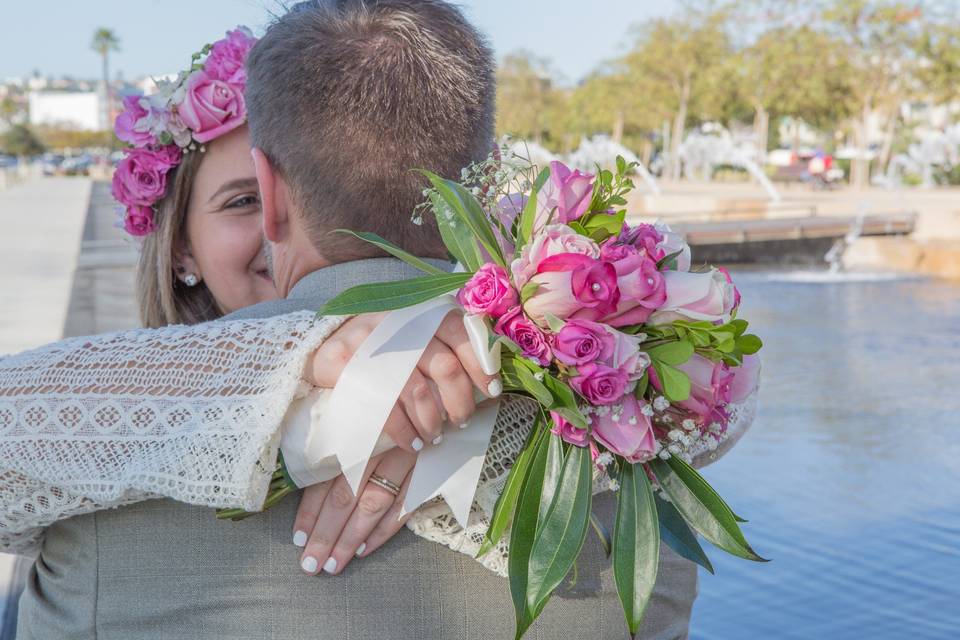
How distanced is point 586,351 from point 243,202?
1.43 metres

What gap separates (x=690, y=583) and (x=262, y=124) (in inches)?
35.8

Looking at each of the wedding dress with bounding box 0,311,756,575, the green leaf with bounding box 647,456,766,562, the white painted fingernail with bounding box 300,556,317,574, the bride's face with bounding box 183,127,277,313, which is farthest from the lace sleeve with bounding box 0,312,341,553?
the bride's face with bounding box 183,127,277,313

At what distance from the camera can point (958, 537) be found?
4.00m

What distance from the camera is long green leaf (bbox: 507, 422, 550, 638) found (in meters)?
1.32

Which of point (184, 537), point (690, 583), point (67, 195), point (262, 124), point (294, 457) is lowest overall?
point (67, 195)

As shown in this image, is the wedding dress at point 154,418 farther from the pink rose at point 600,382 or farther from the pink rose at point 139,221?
the pink rose at point 139,221

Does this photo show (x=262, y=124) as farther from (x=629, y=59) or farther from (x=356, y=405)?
(x=629, y=59)

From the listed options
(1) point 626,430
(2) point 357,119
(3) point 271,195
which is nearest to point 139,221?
(3) point 271,195

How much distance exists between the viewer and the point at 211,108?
2500 millimetres

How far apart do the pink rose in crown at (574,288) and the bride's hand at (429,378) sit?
0.10m

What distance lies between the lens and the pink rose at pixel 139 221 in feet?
8.68

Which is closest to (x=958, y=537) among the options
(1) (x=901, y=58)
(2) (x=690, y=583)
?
(2) (x=690, y=583)

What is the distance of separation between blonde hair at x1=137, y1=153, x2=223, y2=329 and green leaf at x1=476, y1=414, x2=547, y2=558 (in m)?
1.46

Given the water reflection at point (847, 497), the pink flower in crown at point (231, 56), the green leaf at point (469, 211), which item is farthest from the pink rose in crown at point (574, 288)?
the water reflection at point (847, 497)
